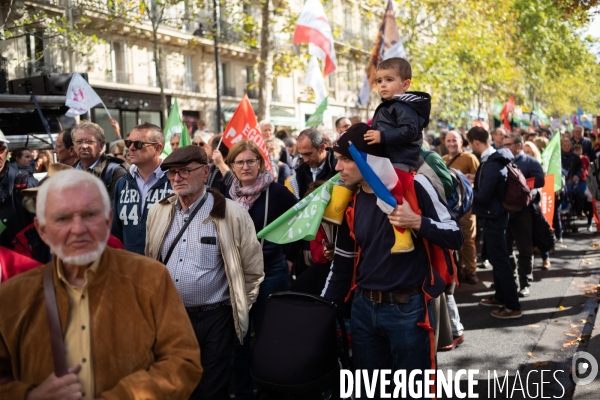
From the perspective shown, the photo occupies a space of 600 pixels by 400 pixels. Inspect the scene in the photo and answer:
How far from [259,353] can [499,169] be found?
424cm

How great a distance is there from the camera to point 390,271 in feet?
11.6

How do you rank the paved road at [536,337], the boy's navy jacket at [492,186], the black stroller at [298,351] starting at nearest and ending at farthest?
1. the black stroller at [298,351]
2. the paved road at [536,337]
3. the boy's navy jacket at [492,186]

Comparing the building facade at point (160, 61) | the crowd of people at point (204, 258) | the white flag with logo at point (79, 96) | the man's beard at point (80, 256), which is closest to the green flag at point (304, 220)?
the crowd of people at point (204, 258)

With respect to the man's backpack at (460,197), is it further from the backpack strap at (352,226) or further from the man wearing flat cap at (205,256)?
the man wearing flat cap at (205,256)

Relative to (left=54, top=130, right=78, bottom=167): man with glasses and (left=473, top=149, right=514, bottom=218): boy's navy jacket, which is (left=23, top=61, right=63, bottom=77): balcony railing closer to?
(left=54, top=130, right=78, bottom=167): man with glasses

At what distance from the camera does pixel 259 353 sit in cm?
360

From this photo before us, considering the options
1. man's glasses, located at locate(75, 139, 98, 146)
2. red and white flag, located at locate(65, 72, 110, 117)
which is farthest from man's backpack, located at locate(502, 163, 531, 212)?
red and white flag, located at locate(65, 72, 110, 117)

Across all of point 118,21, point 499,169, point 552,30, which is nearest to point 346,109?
point 552,30

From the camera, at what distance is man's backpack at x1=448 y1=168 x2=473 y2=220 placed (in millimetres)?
6238

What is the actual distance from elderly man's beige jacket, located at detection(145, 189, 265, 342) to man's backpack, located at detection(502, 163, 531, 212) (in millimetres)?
3692

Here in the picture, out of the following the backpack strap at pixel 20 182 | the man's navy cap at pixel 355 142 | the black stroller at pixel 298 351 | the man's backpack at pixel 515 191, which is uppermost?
the man's navy cap at pixel 355 142

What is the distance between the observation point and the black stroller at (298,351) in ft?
11.4

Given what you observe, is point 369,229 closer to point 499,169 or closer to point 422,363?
point 422,363

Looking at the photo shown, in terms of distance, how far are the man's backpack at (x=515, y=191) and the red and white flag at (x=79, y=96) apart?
6.20 meters
